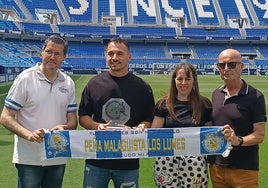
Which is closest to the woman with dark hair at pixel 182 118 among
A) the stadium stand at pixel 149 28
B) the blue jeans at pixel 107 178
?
the blue jeans at pixel 107 178

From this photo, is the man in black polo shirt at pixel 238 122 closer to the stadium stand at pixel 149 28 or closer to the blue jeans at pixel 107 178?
the blue jeans at pixel 107 178

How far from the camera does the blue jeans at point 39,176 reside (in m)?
3.98

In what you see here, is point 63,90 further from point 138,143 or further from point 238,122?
point 238,122

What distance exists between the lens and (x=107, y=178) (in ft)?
13.6

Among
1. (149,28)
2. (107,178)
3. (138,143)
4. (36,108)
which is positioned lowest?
(107,178)

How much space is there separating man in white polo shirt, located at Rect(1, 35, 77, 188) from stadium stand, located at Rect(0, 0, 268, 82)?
57.7 m

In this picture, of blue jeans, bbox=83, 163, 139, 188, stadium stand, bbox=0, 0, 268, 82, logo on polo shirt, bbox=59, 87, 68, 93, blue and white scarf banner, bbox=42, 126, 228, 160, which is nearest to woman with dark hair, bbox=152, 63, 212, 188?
blue and white scarf banner, bbox=42, 126, 228, 160

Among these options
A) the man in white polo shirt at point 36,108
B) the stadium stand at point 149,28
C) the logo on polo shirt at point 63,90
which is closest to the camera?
the man in white polo shirt at point 36,108

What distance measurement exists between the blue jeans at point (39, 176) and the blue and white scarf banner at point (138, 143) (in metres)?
0.15

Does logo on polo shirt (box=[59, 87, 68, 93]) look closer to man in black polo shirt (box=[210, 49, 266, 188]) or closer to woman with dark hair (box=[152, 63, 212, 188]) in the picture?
woman with dark hair (box=[152, 63, 212, 188])

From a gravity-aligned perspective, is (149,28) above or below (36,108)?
above

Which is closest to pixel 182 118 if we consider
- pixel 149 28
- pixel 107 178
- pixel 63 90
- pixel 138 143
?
pixel 138 143

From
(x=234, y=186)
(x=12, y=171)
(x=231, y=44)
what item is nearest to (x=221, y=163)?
(x=234, y=186)

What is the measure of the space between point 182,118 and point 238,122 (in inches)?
20.5
